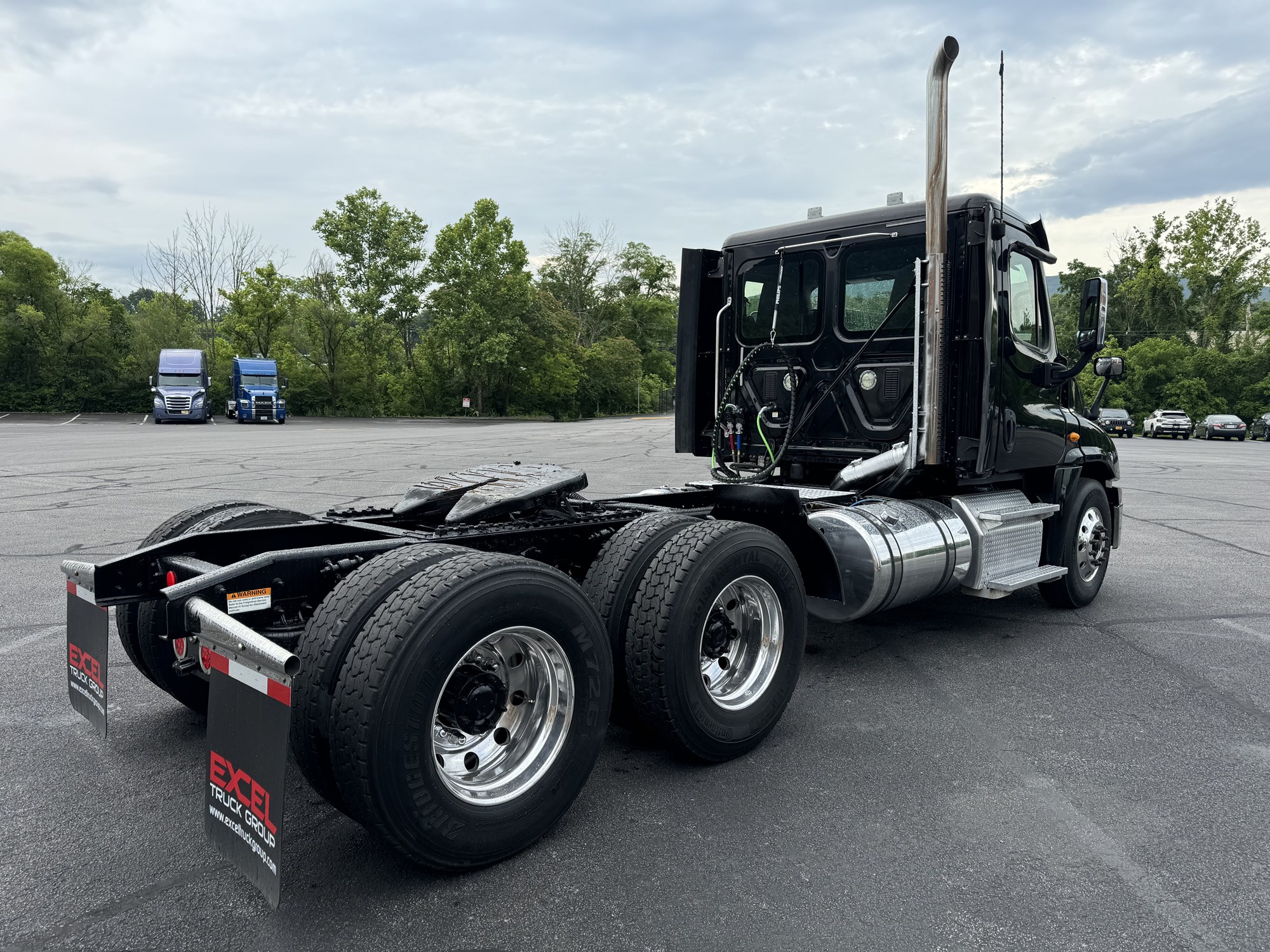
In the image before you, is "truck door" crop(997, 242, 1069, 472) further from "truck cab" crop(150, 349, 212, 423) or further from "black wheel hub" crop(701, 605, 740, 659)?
"truck cab" crop(150, 349, 212, 423)

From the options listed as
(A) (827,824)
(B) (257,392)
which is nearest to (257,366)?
(B) (257,392)

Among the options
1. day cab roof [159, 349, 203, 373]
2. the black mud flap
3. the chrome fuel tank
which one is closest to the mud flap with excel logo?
the black mud flap

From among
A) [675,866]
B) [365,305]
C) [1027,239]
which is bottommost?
[675,866]

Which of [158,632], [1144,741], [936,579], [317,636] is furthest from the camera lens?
[936,579]

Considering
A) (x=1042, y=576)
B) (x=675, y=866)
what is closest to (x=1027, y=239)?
(x=1042, y=576)

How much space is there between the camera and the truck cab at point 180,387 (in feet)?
125

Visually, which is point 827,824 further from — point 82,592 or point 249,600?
point 82,592

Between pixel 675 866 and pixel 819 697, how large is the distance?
6.00ft

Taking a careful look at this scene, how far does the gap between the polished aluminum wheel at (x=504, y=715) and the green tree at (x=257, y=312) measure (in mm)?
55526

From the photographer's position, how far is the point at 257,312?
53.3 metres

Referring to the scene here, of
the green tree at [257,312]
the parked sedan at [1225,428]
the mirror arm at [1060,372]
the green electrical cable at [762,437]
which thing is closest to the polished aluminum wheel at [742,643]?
the green electrical cable at [762,437]

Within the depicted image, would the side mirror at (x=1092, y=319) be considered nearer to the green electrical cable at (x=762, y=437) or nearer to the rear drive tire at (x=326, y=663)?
the green electrical cable at (x=762, y=437)

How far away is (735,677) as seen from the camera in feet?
12.7

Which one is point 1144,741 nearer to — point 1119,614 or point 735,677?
point 735,677
